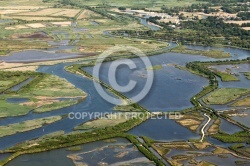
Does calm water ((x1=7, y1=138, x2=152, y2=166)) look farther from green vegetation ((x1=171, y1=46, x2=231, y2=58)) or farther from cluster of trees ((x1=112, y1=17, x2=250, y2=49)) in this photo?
cluster of trees ((x1=112, y1=17, x2=250, y2=49))

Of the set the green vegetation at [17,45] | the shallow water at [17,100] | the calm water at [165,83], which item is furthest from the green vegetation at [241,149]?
the green vegetation at [17,45]

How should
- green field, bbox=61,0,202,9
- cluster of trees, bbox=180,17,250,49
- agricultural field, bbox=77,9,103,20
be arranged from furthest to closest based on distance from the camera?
green field, bbox=61,0,202,9
agricultural field, bbox=77,9,103,20
cluster of trees, bbox=180,17,250,49

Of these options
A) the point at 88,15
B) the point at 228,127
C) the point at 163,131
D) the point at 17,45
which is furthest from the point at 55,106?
the point at 88,15

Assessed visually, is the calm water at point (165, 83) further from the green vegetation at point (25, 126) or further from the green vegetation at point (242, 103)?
the green vegetation at point (25, 126)

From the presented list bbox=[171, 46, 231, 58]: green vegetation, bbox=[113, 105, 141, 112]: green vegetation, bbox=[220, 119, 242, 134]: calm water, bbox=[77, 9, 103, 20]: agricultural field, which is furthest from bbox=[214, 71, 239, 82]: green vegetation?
bbox=[77, 9, 103, 20]: agricultural field

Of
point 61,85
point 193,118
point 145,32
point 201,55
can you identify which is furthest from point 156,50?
point 193,118

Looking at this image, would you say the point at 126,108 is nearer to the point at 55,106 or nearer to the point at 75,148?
the point at 55,106
